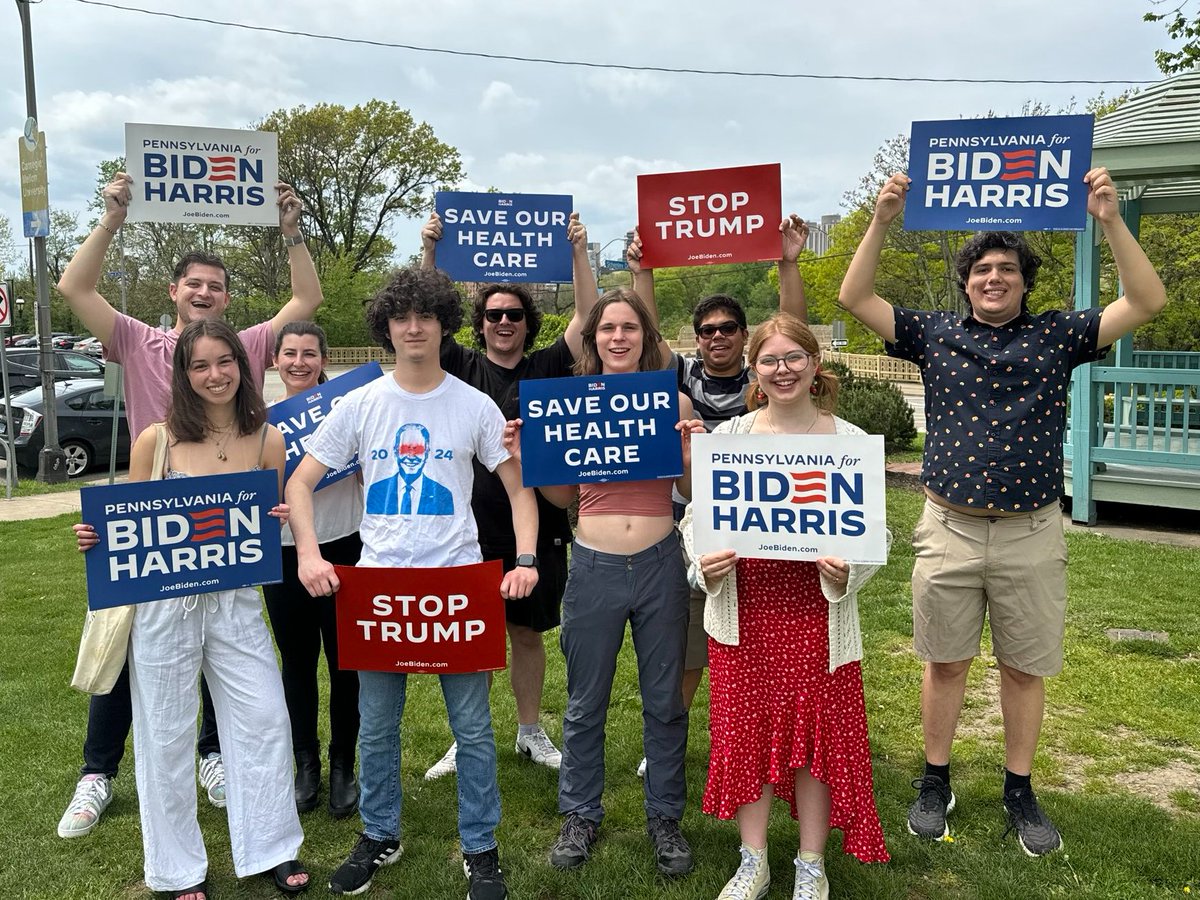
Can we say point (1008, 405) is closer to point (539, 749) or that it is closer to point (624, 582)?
point (624, 582)

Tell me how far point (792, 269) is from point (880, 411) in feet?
34.1

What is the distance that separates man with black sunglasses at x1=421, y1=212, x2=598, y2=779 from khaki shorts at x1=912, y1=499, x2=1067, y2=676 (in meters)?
1.66

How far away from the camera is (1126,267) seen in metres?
3.50

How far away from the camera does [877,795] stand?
→ 4.14m

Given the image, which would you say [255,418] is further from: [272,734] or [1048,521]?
[1048,521]

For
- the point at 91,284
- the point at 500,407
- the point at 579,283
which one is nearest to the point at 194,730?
the point at 500,407

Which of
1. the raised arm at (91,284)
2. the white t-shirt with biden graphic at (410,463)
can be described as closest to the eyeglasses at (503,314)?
the white t-shirt with biden graphic at (410,463)

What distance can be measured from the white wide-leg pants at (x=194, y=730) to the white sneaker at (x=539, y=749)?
1.46 metres

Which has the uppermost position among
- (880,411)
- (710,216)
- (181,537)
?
(710,216)

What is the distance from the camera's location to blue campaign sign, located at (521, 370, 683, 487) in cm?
353

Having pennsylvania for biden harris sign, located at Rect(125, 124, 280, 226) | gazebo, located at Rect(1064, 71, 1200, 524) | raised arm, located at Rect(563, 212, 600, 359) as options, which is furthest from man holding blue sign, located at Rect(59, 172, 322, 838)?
gazebo, located at Rect(1064, 71, 1200, 524)

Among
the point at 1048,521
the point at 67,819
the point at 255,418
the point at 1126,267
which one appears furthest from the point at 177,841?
the point at 1126,267

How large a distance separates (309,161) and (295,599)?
46414mm

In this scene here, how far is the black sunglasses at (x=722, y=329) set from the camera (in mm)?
4012
